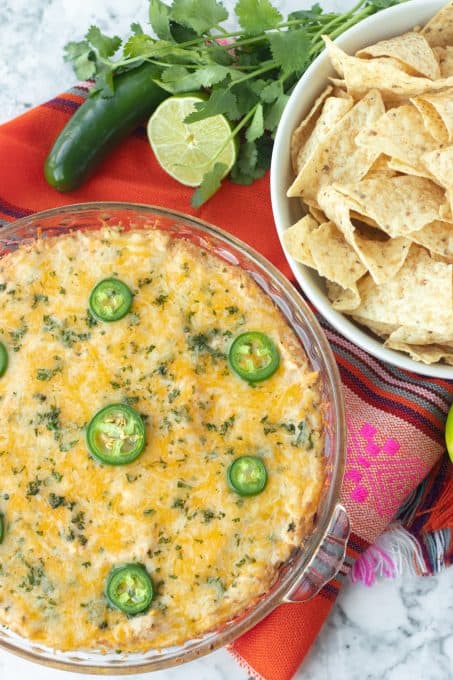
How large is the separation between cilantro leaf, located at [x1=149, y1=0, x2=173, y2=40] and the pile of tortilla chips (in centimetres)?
65

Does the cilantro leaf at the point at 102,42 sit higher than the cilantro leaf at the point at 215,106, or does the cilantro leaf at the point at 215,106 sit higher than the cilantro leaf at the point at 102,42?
the cilantro leaf at the point at 102,42

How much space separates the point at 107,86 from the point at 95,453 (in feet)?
4.52

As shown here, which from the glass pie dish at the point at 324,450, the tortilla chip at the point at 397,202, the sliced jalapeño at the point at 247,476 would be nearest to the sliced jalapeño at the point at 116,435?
the sliced jalapeño at the point at 247,476

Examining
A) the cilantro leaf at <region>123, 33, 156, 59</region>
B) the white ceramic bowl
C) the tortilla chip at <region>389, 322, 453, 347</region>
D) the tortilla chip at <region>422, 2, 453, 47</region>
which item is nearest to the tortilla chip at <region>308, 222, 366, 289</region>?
the white ceramic bowl

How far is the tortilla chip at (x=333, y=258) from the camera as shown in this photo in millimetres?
2666

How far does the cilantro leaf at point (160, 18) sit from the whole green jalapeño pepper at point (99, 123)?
15 centimetres

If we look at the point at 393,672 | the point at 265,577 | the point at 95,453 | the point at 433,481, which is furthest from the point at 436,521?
the point at 95,453

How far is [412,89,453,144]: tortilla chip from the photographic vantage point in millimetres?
2557

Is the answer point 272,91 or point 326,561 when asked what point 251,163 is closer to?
point 272,91

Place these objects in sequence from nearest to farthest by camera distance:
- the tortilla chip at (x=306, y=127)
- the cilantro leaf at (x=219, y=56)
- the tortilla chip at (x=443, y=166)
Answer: the tortilla chip at (x=443, y=166) → the tortilla chip at (x=306, y=127) → the cilantro leaf at (x=219, y=56)

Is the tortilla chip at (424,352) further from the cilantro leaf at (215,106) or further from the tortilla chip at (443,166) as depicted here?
the cilantro leaf at (215,106)

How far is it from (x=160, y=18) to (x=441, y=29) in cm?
98

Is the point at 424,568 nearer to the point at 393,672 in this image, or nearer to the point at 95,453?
the point at 393,672

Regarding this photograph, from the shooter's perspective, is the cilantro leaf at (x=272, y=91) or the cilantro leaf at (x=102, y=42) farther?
the cilantro leaf at (x=102, y=42)
